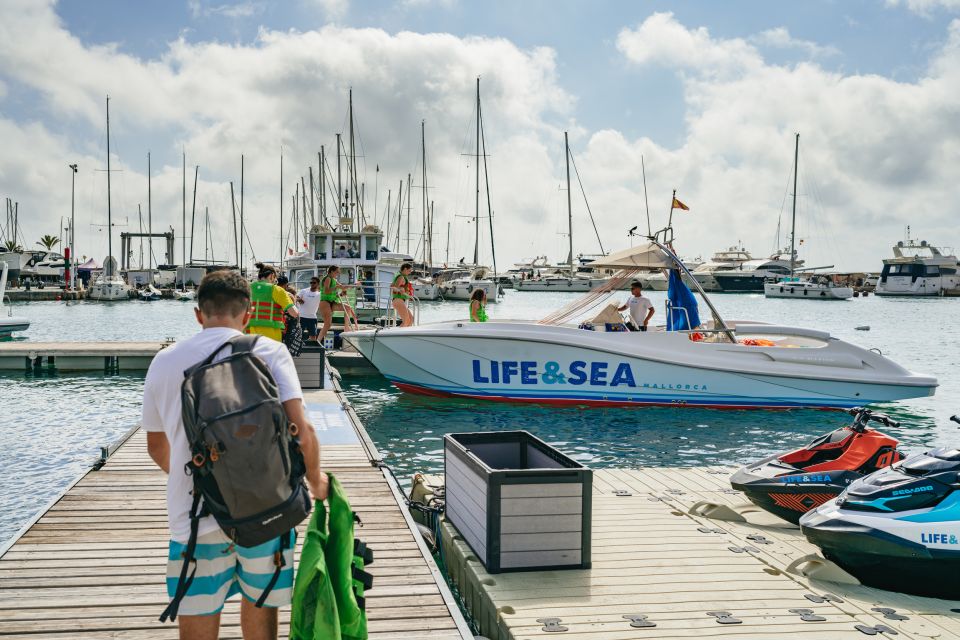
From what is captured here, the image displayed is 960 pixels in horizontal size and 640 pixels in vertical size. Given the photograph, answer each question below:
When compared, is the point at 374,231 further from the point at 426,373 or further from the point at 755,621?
the point at 755,621

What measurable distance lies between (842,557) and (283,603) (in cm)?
397

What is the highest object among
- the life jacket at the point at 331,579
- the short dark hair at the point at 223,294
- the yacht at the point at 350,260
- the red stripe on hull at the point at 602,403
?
the yacht at the point at 350,260

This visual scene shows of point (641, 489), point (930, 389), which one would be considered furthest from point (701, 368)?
point (641, 489)

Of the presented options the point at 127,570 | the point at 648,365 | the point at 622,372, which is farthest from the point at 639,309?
the point at 127,570

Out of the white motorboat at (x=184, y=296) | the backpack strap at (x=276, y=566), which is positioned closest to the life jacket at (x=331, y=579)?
the backpack strap at (x=276, y=566)

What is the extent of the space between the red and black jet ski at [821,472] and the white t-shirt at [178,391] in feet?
16.5

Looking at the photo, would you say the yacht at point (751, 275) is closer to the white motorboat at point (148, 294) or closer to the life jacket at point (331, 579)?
the white motorboat at point (148, 294)

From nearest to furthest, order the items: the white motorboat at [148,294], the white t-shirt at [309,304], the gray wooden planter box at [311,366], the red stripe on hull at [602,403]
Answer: the gray wooden planter box at [311,366] → the red stripe on hull at [602,403] → the white t-shirt at [309,304] → the white motorboat at [148,294]

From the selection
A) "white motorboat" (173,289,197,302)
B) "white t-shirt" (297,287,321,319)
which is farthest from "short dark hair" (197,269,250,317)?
"white motorboat" (173,289,197,302)

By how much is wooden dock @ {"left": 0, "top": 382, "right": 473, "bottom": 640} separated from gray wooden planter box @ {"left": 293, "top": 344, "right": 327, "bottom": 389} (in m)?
5.49

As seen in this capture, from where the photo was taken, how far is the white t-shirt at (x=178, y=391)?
271 centimetres

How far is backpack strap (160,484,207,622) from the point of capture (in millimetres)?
2713

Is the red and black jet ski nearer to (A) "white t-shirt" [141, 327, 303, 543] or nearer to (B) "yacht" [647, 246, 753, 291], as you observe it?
(A) "white t-shirt" [141, 327, 303, 543]

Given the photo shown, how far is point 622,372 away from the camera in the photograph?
13.3 m
